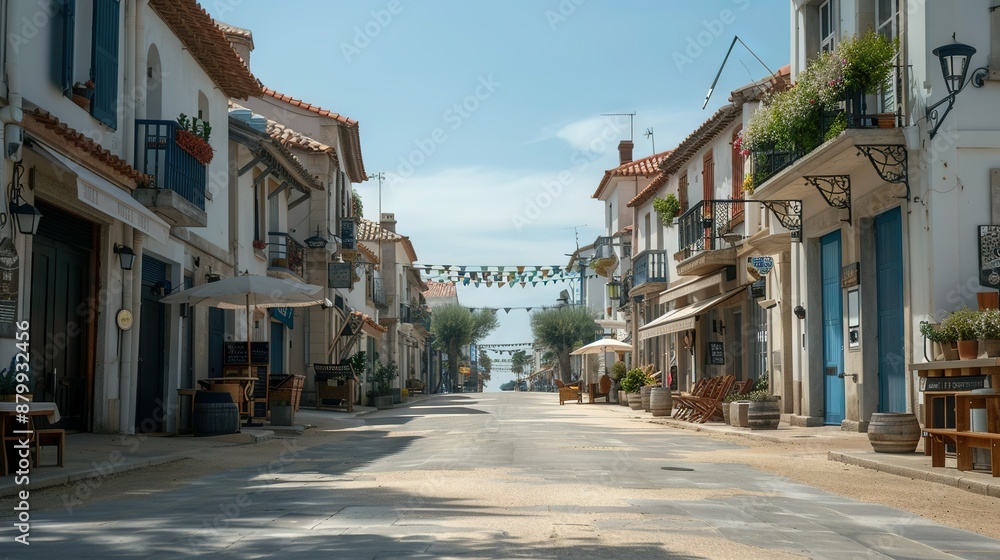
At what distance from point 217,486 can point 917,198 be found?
9943 millimetres

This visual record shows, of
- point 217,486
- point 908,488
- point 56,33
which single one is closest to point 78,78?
point 56,33

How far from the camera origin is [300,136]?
33.4 meters

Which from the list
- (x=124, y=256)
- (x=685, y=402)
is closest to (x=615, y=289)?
(x=685, y=402)

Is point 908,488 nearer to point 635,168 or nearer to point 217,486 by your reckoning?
point 217,486

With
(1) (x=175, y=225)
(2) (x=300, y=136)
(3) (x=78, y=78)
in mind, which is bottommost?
(1) (x=175, y=225)

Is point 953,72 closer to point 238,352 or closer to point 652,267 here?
point 238,352

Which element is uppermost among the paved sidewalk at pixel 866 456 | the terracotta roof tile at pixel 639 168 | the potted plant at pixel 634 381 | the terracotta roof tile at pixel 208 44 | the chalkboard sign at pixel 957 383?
the terracotta roof tile at pixel 639 168

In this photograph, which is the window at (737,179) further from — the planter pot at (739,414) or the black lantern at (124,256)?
the black lantern at (124,256)

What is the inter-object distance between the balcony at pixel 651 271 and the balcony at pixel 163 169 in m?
21.3

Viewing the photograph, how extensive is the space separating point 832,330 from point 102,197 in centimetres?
1268

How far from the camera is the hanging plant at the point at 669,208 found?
1304 inches

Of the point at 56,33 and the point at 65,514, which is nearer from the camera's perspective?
the point at 65,514

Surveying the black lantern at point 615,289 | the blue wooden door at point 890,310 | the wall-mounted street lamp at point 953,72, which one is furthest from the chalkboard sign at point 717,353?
the black lantern at point 615,289

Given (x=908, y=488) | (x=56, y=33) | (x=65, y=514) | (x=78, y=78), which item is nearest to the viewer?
(x=65, y=514)
